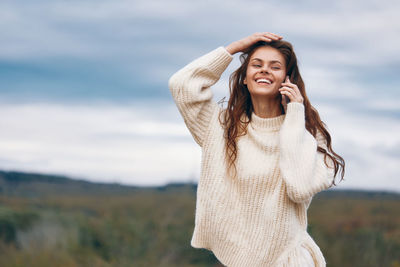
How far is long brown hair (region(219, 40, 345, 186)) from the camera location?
10.7 ft

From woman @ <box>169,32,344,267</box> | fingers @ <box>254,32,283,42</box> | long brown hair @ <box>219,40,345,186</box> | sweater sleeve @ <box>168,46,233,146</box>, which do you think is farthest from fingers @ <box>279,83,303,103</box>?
sweater sleeve @ <box>168,46,233,146</box>

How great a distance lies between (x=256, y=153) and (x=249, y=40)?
2.12ft

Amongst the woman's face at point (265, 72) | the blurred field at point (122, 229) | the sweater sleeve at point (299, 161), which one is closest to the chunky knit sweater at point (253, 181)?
the sweater sleeve at point (299, 161)

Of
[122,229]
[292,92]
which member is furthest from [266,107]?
[122,229]

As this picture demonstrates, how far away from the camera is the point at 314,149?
122 inches

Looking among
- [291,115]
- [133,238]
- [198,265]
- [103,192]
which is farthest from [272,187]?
Result: [103,192]

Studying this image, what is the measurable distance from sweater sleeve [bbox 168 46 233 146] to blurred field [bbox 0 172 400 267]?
21.0ft

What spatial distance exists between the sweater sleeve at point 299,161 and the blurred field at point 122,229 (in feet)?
22.1

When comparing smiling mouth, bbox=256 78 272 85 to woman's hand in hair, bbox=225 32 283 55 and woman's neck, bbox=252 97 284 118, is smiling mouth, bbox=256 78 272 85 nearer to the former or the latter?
woman's neck, bbox=252 97 284 118

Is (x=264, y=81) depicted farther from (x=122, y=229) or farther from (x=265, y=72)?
(x=122, y=229)

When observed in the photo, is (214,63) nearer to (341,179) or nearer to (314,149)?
(314,149)

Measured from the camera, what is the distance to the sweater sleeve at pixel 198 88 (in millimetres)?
3268

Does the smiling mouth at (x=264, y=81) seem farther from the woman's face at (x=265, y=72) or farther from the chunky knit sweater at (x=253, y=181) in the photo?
the chunky knit sweater at (x=253, y=181)

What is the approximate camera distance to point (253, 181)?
3170 mm
